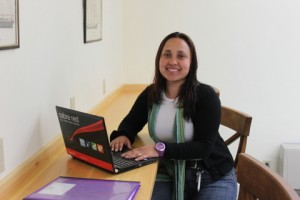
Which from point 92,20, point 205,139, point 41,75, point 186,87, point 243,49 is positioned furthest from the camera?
point 243,49

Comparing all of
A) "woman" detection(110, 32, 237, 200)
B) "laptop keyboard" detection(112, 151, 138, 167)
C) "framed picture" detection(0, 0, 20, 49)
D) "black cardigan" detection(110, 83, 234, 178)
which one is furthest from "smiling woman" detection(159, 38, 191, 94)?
"framed picture" detection(0, 0, 20, 49)

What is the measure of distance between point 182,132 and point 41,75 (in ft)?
2.16

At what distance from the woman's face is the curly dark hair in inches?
1.0

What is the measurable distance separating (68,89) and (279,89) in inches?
85.9

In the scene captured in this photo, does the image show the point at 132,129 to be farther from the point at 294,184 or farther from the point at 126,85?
the point at 294,184

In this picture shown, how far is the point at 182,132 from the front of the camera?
162 centimetres

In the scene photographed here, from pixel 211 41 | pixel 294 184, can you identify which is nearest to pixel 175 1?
pixel 211 41

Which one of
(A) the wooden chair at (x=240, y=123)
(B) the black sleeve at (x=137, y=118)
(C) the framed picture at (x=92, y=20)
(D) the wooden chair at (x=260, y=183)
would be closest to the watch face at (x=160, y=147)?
(B) the black sleeve at (x=137, y=118)

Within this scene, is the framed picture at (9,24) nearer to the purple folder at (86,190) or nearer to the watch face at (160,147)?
the purple folder at (86,190)

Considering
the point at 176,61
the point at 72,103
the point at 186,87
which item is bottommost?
the point at 72,103

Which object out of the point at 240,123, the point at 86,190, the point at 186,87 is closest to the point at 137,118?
the point at 186,87

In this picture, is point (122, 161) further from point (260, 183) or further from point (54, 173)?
point (260, 183)

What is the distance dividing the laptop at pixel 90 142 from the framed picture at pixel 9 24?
334 millimetres

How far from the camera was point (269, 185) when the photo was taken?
105 cm
